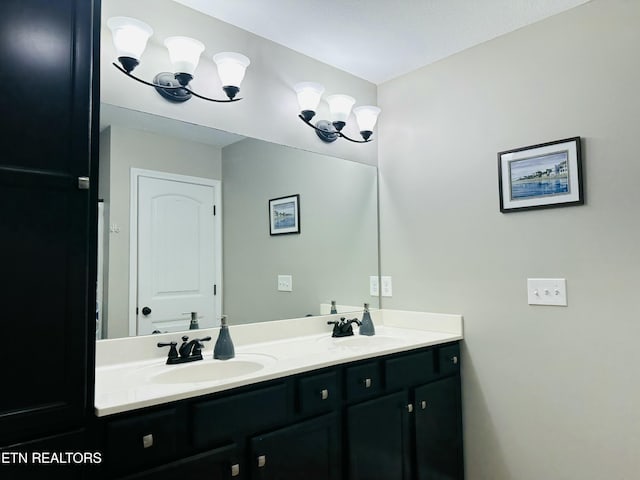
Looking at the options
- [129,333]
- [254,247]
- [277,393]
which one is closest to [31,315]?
[129,333]

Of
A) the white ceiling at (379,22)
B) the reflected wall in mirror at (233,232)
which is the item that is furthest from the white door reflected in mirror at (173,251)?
the white ceiling at (379,22)

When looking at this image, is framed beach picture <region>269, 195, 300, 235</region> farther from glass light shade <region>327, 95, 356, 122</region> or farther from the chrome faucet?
the chrome faucet

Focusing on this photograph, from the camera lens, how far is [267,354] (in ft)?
6.10

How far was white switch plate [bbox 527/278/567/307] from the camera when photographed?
1937 millimetres

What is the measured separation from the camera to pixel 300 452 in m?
1.58

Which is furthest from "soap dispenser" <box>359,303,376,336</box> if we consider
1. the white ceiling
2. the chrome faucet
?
the white ceiling

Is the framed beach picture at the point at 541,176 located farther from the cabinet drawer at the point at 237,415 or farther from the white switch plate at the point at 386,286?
the cabinet drawer at the point at 237,415

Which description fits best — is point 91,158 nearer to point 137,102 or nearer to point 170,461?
point 137,102

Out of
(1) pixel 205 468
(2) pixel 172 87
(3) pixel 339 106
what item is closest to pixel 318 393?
(1) pixel 205 468

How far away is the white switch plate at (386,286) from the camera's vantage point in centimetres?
265

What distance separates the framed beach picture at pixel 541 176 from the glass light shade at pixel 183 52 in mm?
1508

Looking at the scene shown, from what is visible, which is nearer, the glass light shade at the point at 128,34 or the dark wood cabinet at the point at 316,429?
the dark wood cabinet at the point at 316,429

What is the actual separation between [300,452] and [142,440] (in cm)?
60

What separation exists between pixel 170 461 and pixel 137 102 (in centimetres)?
135
